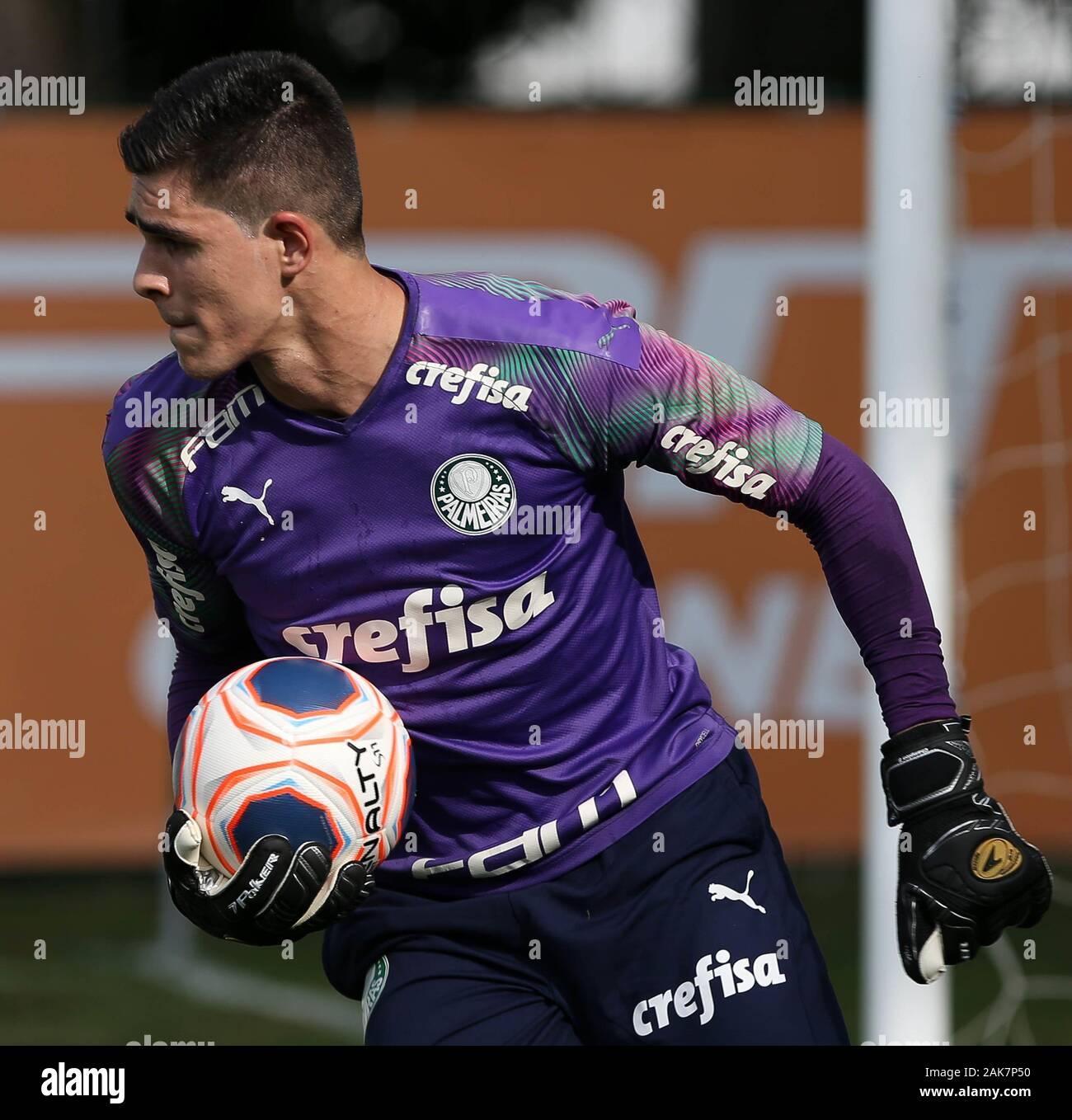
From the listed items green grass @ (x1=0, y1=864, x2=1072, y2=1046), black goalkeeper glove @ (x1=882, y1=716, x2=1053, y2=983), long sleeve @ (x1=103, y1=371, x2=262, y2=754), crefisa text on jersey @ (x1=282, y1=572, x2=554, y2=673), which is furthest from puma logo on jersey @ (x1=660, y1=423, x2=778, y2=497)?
green grass @ (x1=0, y1=864, x2=1072, y2=1046)

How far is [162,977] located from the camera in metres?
5.73

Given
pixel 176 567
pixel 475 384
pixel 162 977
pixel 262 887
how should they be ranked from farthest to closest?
pixel 162 977 < pixel 176 567 < pixel 475 384 < pixel 262 887

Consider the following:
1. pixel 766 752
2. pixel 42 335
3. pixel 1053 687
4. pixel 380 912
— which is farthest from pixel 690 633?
pixel 380 912

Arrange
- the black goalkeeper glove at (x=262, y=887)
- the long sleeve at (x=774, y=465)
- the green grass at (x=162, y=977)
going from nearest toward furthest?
1. the black goalkeeper glove at (x=262, y=887)
2. the long sleeve at (x=774, y=465)
3. the green grass at (x=162, y=977)

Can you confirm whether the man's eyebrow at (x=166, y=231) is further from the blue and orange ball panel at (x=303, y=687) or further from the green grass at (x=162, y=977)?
the green grass at (x=162, y=977)

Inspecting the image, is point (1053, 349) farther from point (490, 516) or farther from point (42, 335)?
point (490, 516)

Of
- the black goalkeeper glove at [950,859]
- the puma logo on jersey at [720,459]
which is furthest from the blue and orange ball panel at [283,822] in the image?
the black goalkeeper glove at [950,859]

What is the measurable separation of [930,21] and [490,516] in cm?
181

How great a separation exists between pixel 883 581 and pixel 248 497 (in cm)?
100

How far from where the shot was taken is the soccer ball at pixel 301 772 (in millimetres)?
2494

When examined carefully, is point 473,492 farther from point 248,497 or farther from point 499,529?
point 248,497

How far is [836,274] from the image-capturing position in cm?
634

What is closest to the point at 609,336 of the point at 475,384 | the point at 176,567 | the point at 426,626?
the point at 475,384

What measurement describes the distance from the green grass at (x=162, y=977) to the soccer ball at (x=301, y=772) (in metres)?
2.64
